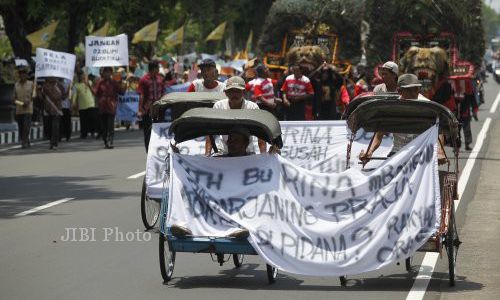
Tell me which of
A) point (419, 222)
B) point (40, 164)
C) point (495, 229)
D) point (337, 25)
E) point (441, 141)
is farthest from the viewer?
point (337, 25)

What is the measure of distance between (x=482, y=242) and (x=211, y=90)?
3.80 meters

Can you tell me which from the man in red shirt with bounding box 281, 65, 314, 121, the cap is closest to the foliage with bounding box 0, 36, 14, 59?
the man in red shirt with bounding box 281, 65, 314, 121

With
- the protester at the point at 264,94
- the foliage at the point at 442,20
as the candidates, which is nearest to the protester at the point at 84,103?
the foliage at the point at 442,20

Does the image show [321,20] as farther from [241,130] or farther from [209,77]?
[241,130]

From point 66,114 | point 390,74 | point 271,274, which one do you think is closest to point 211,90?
point 390,74

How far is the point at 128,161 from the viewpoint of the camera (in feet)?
76.4

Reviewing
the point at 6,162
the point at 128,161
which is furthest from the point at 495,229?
the point at 6,162

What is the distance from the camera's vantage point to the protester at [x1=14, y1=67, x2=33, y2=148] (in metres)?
27.9

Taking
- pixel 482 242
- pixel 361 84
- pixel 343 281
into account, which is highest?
pixel 361 84

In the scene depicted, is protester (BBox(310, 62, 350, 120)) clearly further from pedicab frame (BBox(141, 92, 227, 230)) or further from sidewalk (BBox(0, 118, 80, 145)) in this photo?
sidewalk (BBox(0, 118, 80, 145))

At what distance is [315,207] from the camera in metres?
10.4

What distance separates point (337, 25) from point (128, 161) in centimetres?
1363

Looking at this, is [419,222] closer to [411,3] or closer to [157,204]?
[157,204]

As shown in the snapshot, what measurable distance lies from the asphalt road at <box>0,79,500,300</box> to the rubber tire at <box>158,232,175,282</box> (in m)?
0.08
